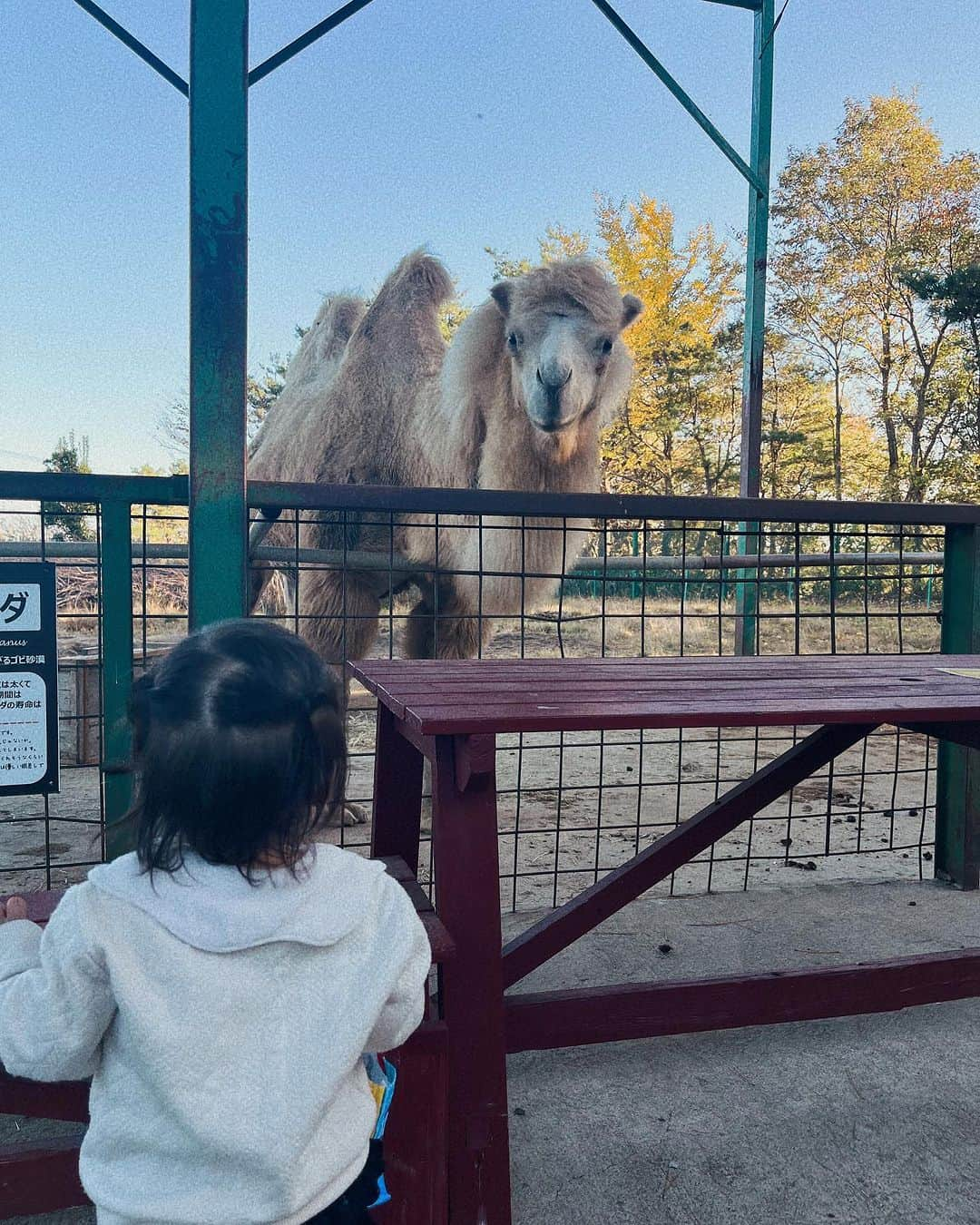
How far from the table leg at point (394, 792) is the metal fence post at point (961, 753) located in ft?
6.06

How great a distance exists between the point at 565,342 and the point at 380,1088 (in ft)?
11.4

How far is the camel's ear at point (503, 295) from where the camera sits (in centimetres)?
445

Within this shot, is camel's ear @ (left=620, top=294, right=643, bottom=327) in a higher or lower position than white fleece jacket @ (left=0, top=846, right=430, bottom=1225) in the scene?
higher

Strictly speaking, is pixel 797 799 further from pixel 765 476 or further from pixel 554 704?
pixel 765 476

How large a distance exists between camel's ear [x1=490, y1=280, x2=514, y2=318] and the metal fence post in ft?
7.54

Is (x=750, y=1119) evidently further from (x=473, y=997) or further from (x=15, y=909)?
(x=15, y=909)

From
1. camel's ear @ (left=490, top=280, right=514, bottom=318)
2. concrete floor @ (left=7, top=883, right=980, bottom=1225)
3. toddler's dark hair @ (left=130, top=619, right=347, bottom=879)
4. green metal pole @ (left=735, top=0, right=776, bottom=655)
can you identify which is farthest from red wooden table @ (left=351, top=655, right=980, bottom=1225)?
green metal pole @ (left=735, top=0, right=776, bottom=655)

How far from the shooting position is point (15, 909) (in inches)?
47.5

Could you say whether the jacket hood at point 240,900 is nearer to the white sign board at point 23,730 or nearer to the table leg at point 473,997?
the table leg at point 473,997

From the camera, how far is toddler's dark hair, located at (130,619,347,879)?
94cm

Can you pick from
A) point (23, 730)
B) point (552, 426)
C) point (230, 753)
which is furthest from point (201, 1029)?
point (552, 426)

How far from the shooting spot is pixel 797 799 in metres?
4.32

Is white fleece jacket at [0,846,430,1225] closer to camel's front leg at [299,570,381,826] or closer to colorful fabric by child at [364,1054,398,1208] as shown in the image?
colorful fabric by child at [364,1054,398,1208]

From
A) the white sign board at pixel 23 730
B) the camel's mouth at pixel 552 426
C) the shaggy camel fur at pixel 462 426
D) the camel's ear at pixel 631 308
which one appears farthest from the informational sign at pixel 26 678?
the camel's ear at pixel 631 308
